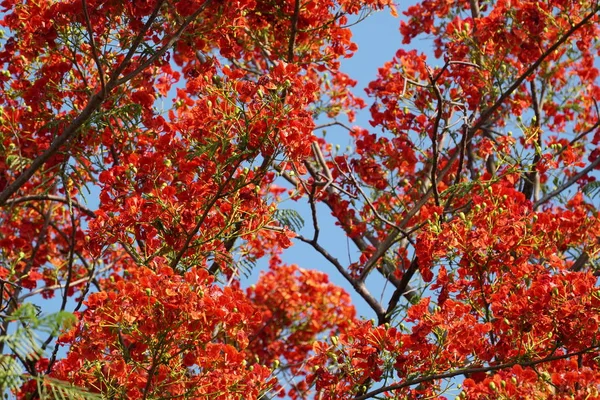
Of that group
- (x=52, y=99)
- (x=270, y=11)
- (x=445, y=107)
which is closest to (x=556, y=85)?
(x=445, y=107)

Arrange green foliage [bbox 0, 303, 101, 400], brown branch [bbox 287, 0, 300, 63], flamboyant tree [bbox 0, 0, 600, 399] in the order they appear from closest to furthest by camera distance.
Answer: green foliage [bbox 0, 303, 101, 400]
flamboyant tree [bbox 0, 0, 600, 399]
brown branch [bbox 287, 0, 300, 63]

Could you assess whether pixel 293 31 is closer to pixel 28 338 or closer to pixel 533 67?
pixel 533 67

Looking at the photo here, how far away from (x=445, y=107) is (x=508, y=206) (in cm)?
240

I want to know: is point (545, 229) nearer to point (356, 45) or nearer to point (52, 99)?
point (356, 45)

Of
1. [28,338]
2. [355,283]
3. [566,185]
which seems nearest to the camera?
[28,338]

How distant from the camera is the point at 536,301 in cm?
507

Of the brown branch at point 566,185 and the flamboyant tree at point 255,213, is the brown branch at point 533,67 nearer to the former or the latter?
the flamboyant tree at point 255,213

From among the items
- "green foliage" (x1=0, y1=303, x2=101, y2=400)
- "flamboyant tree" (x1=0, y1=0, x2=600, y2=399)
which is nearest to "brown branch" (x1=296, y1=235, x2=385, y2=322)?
"flamboyant tree" (x1=0, y1=0, x2=600, y2=399)

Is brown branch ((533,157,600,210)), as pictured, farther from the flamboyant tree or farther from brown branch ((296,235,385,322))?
brown branch ((296,235,385,322))

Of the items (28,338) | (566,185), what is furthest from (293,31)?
(28,338)

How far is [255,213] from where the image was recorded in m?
4.96

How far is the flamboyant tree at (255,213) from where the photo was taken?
445cm

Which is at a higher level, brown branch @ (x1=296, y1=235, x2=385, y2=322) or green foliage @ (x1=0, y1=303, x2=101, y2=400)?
Answer: brown branch @ (x1=296, y1=235, x2=385, y2=322)

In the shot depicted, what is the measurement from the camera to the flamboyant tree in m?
4.45
